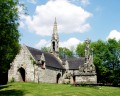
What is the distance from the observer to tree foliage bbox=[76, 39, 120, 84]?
255ft

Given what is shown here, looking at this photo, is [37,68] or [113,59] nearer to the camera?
[37,68]

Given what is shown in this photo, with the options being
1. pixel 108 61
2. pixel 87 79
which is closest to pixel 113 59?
pixel 108 61

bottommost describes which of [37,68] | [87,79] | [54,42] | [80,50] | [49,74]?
[87,79]

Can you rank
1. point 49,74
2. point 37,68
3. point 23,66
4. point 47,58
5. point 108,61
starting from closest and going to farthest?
point 37,68
point 23,66
point 49,74
point 47,58
point 108,61

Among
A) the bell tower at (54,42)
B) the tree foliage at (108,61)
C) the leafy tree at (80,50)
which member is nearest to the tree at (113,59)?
the tree foliage at (108,61)

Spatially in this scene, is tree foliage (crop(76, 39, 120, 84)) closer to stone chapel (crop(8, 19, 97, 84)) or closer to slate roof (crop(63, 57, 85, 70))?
slate roof (crop(63, 57, 85, 70))

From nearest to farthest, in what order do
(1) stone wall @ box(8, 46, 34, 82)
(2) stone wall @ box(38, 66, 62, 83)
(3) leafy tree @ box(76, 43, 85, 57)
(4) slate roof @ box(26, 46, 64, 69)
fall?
(1) stone wall @ box(8, 46, 34, 82) < (2) stone wall @ box(38, 66, 62, 83) < (4) slate roof @ box(26, 46, 64, 69) < (3) leafy tree @ box(76, 43, 85, 57)

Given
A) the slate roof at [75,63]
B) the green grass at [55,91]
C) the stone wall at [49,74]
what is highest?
the slate roof at [75,63]

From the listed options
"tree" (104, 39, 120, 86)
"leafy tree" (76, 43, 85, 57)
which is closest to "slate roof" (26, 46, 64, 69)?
"tree" (104, 39, 120, 86)

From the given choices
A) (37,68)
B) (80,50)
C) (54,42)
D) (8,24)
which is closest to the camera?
(8,24)

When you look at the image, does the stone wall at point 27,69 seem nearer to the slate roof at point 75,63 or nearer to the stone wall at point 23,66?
the stone wall at point 23,66

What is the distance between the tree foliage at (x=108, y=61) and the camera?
77619mm

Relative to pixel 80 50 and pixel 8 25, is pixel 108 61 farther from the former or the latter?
pixel 8 25

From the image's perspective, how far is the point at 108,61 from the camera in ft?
261
